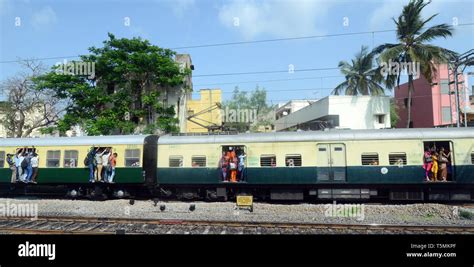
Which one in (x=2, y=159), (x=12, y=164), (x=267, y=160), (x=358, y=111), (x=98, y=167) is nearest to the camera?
(x=267, y=160)

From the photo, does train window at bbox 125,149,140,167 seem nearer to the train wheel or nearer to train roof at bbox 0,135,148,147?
train roof at bbox 0,135,148,147

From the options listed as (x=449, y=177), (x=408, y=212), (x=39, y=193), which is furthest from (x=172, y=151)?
(x=449, y=177)

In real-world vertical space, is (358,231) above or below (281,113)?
below

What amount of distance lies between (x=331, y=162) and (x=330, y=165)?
134 mm

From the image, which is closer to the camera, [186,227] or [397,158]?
[186,227]

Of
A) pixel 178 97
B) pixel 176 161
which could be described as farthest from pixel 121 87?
pixel 176 161

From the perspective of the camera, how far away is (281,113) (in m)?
60.7

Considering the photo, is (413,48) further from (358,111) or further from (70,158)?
(70,158)

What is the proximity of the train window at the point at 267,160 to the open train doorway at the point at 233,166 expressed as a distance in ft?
2.46

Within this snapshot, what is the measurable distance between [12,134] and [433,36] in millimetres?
36532

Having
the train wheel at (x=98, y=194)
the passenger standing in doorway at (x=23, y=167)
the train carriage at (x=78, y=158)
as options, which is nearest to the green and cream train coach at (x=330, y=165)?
the train carriage at (x=78, y=158)

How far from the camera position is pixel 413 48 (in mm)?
25297

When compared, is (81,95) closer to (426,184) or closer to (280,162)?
(280,162)

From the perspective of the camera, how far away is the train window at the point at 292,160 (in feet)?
48.1
